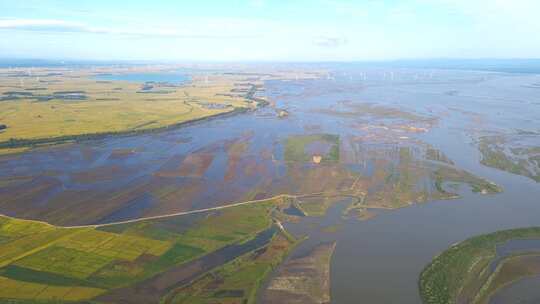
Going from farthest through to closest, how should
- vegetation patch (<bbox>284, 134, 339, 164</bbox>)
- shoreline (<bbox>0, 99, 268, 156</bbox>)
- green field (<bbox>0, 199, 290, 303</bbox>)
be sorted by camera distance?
shoreline (<bbox>0, 99, 268, 156</bbox>)
vegetation patch (<bbox>284, 134, 339, 164</bbox>)
green field (<bbox>0, 199, 290, 303</bbox>)

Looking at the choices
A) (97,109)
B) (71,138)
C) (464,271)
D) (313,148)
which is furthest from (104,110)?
(464,271)

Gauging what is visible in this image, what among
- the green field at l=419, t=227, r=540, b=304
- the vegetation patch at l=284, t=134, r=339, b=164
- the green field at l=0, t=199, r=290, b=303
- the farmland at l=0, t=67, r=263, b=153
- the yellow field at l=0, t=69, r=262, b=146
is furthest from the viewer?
the yellow field at l=0, t=69, r=262, b=146

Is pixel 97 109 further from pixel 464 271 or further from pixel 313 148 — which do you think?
pixel 464 271

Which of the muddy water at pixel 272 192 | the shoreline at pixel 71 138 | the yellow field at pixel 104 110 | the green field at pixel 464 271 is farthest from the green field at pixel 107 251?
the yellow field at pixel 104 110

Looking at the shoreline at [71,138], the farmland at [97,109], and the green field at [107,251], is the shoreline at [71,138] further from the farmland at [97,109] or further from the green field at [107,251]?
the green field at [107,251]

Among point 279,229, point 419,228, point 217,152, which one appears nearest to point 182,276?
point 279,229

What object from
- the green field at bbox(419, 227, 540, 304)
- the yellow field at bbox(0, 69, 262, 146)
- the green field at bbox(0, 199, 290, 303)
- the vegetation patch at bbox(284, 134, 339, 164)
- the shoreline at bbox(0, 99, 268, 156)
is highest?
the yellow field at bbox(0, 69, 262, 146)

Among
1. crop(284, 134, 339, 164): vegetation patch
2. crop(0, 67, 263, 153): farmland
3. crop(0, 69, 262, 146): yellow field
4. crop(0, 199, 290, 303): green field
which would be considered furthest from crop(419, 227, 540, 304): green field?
crop(0, 69, 262, 146): yellow field

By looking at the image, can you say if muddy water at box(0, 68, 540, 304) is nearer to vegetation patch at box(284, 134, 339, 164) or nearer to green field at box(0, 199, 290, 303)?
vegetation patch at box(284, 134, 339, 164)
